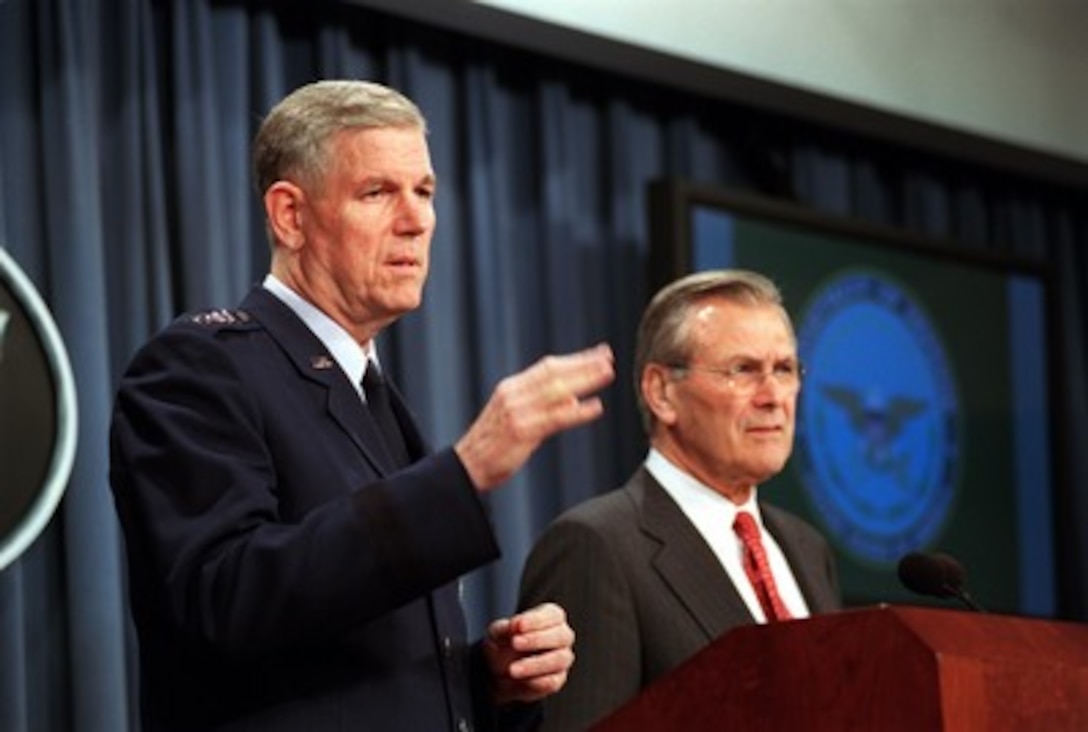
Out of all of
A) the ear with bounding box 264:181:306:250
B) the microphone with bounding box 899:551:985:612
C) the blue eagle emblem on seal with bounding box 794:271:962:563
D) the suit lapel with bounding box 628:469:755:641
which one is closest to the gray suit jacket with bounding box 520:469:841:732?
the suit lapel with bounding box 628:469:755:641

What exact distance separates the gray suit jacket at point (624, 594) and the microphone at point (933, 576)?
46cm

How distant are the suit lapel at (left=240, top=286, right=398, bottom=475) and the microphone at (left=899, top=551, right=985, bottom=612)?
2.72 feet

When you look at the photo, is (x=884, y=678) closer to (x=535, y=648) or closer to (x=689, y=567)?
(x=535, y=648)

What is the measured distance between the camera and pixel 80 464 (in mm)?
4191

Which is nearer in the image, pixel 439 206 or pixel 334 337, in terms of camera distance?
pixel 334 337

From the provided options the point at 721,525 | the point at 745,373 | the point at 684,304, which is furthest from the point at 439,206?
the point at 721,525

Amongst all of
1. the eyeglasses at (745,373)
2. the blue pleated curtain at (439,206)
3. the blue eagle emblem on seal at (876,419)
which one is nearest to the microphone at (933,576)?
the eyeglasses at (745,373)

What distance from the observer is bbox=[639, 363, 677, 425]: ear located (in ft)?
12.9

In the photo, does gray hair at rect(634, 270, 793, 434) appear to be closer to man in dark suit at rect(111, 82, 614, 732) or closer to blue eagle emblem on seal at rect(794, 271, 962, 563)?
man in dark suit at rect(111, 82, 614, 732)

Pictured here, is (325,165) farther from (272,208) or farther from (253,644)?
(253,644)

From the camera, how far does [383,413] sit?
2.88 meters

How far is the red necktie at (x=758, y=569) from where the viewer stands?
3.73 metres

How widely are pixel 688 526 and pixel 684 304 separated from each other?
0.44m

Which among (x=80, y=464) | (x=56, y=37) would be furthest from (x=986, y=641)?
(x=56, y=37)
